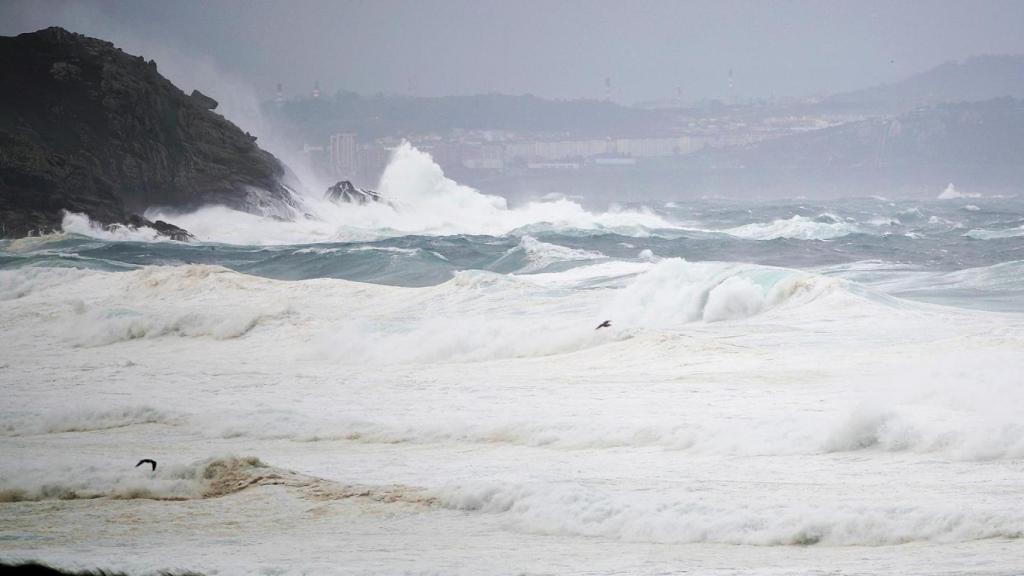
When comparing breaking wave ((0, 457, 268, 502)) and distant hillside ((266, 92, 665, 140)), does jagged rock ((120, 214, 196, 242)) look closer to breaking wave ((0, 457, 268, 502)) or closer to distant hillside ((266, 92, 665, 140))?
distant hillside ((266, 92, 665, 140))

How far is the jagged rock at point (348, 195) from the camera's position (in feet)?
177

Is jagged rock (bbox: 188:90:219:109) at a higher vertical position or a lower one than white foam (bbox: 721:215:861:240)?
higher

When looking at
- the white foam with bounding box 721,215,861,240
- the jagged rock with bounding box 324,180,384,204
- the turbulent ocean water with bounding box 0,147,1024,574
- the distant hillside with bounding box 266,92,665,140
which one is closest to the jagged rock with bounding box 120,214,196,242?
the jagged rock with bounding box 324,180,384,204

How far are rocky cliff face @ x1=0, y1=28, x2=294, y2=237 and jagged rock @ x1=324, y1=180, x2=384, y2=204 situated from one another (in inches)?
166

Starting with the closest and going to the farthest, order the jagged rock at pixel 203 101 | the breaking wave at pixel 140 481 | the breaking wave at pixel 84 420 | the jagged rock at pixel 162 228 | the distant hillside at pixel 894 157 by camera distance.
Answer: the breaking wave at pixel 140 481 → the breaking wave at pixel 84 420 → the jagged rock at pixel 162 228 → the jagged rock at pixel 203 101 → the distant hillside at pixel 894 157

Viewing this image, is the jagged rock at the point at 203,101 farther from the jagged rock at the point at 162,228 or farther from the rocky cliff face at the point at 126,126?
the jagged rock at the point at 162,228

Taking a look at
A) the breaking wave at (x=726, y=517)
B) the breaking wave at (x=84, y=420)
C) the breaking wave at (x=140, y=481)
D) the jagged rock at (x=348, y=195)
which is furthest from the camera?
the jagged rock at (x=348, y=195)

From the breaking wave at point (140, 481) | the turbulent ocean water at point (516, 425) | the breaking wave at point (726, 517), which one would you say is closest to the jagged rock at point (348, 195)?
the turbulent ocean water at point (516, 425)

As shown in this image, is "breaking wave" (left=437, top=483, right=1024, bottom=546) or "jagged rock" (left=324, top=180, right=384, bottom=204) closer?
"breaking wave" (left=437, top=483, right=1024, bottom=546)

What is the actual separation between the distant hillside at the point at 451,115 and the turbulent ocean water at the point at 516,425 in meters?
54.1

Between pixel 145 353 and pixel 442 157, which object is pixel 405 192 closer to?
pixel 442 157

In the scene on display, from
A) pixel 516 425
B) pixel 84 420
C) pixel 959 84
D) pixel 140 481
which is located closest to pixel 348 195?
pixel 84 420

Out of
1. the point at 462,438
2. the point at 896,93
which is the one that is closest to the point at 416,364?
the point at 462,438

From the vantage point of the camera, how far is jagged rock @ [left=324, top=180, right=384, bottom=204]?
53875mm
